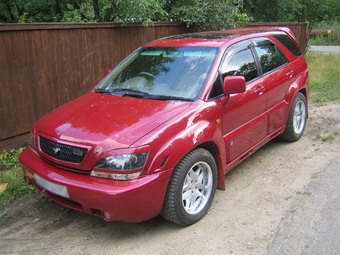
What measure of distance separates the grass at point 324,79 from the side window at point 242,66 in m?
4.46

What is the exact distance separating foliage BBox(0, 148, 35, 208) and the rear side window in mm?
4113

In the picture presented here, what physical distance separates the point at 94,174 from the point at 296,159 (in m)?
3.15

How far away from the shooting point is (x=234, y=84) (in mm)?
3760

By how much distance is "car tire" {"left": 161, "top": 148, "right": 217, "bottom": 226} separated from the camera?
327cm

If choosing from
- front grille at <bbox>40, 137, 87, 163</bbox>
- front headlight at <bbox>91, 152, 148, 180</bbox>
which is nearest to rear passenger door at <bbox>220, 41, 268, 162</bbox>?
front headlight at <bbox>91, 152, 148, 180</bbox>

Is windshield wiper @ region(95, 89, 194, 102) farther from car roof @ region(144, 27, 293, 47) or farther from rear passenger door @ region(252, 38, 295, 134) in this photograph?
rear passenger door @ region(252, 38, 295, 134)

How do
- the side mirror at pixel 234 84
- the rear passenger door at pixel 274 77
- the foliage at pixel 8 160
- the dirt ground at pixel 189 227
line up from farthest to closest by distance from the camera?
1. the foliage at pixel 8 160
2. the rear passenger door at pixel 274 77
3. the side mirror at pixel 234 84
4. the dirt ground at pixel 189 227

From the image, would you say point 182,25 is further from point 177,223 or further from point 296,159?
point 177,223

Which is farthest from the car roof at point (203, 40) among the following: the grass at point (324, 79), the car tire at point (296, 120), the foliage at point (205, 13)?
the grass at point (324, 79)

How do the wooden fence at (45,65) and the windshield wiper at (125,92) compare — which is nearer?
the windshield wiper at (125,92)

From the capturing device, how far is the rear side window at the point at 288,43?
5.56m

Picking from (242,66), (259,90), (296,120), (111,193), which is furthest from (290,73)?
(111,193)

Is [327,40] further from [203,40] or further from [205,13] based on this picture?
[203,40]

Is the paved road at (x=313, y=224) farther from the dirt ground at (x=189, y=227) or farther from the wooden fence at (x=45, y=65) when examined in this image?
the wooden fence at (x=45, y=65)
